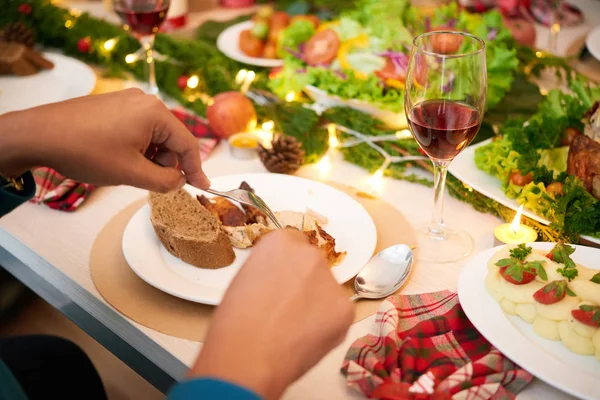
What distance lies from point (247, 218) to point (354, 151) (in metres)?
0.39

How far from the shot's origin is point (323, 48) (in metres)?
1.73

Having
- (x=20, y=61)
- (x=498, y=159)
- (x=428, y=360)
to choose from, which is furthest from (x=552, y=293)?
(x=20, y=61)

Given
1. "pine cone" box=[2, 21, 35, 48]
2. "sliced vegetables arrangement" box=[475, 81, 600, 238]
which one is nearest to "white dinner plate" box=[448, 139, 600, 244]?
"sliced vegetables arrangement" box=[475, 81, 600, 238]

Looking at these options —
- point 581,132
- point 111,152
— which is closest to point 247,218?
point 111,152

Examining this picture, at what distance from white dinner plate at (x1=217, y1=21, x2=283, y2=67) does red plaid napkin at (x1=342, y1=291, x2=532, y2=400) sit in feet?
3.45

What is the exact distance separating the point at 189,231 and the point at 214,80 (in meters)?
0.78

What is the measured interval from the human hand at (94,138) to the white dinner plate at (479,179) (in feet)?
1.93

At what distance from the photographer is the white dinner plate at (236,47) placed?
6.01 feet

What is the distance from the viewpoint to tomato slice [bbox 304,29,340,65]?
1.72m

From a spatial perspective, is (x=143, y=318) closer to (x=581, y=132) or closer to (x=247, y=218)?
(x=247, y=218)

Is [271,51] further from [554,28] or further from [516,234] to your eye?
[516,234]

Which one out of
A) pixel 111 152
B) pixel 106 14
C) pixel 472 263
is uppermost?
pixel 111 152

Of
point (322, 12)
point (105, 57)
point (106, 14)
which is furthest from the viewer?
point (106, 14)

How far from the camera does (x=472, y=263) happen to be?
981 mm
